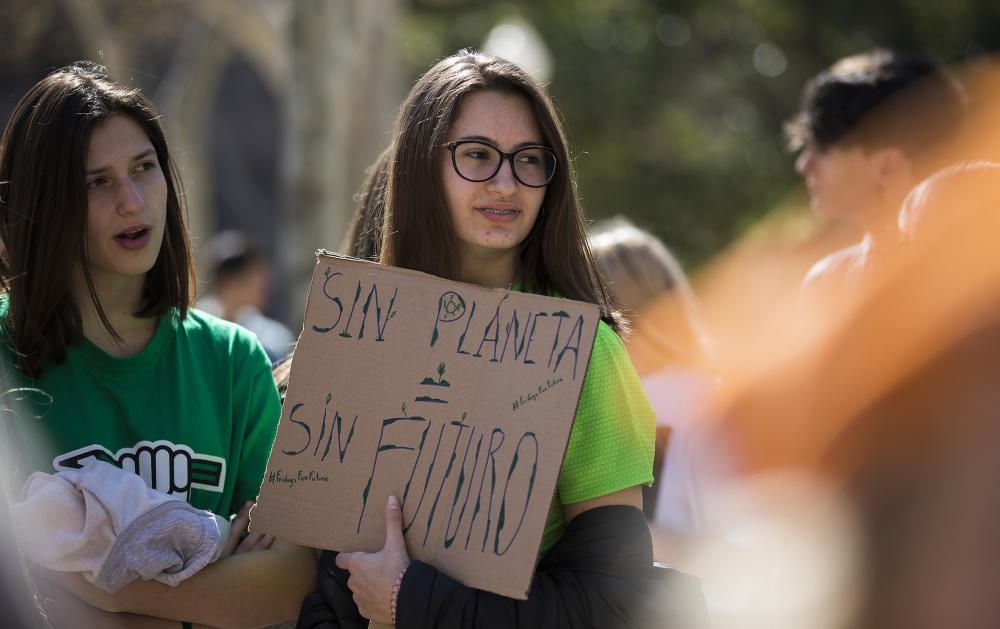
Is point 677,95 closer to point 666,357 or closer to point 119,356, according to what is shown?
point 666,357

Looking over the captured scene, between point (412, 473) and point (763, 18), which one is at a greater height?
point (763, 18)

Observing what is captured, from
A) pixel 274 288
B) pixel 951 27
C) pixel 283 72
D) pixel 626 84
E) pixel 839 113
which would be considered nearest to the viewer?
pixel 839 113

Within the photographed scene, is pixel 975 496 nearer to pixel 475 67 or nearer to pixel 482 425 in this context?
pixel 482 425

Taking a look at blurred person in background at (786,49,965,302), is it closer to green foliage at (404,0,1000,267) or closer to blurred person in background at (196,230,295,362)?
blurred person in background at (196,230,295,362)

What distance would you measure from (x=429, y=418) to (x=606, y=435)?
324 millimetres

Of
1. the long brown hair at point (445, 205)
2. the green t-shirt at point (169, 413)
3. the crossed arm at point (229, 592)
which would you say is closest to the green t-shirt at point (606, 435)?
the long brown hair at point (445, 205)

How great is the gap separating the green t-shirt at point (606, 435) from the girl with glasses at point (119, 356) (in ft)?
2.08

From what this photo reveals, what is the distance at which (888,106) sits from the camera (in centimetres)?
345

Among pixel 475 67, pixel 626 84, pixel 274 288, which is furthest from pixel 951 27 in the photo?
pixel 475 67

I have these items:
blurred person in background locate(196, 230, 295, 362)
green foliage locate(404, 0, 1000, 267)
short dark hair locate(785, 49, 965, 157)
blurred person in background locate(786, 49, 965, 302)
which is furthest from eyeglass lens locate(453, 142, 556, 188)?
green foliage locate(404, 0, 1000, 267)

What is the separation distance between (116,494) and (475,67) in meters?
1.07

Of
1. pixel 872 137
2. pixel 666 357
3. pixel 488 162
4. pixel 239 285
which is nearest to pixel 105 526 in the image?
pixel 488 162

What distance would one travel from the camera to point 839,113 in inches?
138

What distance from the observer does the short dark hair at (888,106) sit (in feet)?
11.1
